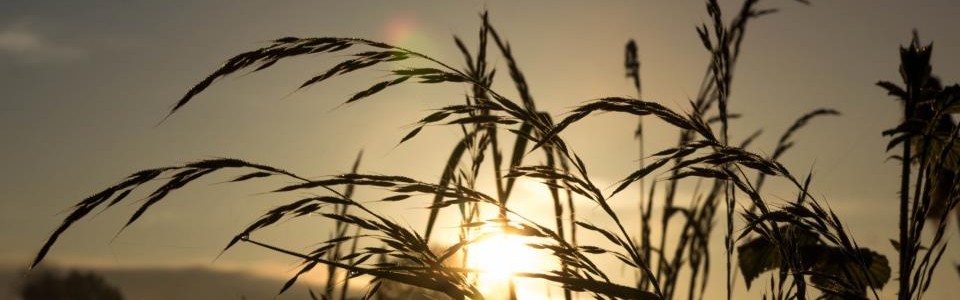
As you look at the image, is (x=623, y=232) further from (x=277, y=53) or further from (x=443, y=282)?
(x=277, y=53)

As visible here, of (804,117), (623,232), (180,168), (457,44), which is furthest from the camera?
(804,117)

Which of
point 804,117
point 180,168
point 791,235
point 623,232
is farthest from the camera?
point 804,117

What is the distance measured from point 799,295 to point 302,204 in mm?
804

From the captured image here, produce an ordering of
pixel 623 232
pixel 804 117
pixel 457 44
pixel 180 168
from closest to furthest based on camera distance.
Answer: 1. pixel 180 168
2. pixel 623 232
3. pixel 457 44
4. pixel 804 117

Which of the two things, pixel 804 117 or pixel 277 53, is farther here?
pixel 804 117

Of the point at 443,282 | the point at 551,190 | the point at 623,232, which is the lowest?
the point at 443,282

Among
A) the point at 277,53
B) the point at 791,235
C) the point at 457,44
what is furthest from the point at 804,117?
the point at 277,53

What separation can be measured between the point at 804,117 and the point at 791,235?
72.7 inches

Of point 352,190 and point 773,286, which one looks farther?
point 352,190

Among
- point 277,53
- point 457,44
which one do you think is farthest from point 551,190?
point 277,53

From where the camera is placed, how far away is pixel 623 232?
1.54m

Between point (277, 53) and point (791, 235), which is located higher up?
point (277, 53)

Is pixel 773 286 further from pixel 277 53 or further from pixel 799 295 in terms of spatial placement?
pixel 277 53

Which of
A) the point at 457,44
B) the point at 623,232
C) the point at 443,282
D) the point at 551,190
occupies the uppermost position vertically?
the point at 457,44
